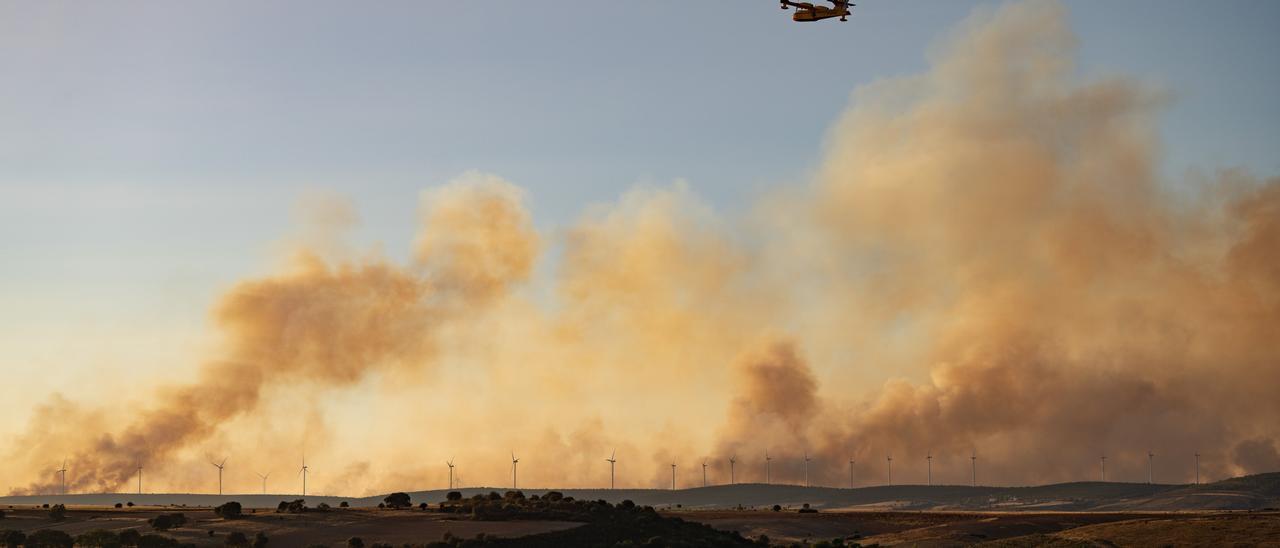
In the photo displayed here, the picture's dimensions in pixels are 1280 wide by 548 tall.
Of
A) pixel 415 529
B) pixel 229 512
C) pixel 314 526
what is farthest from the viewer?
pixel 229 512

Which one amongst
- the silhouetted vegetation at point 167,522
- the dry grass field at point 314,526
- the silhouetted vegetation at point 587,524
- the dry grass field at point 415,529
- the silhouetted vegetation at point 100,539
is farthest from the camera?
the silhouetted vegetation at point 167,522

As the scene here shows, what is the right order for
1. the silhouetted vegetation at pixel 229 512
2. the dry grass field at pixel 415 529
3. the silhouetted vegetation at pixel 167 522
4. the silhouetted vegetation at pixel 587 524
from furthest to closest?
the silhouetted vegetation at pixel 229 512
the silhouetted vegetation at pixel 167 522
the dry grass field at pixel 415 529
the silhouetted vegetation at pixel 587 524

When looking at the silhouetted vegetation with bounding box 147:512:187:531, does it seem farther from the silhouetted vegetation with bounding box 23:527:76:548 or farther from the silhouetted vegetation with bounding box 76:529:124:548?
the silhouetted vegetation with bounding box 23:527:76:548

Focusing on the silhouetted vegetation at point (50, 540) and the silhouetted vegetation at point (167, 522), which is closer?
the silhouetted vegetation at point (50, 540)

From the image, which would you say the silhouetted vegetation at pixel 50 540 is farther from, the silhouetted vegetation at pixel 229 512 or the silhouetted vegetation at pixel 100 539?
the silhouetted vegetation at pixel 229 512

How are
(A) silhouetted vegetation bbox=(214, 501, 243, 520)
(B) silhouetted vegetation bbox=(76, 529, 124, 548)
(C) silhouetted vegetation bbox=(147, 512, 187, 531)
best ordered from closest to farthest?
(B) silhouetted vegetation bbox=(76, 529, 124, 548) < (C) silhouetted vegetation bbox=(147, 512, 187, 531) < (A) silhouetted vegetation bbox=(214, 501, 243, 520)

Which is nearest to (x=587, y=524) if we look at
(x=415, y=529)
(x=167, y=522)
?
(x=415, y=529)

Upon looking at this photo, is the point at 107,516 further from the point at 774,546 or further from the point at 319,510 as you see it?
the point at 774,546

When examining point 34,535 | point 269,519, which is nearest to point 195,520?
point 269,519

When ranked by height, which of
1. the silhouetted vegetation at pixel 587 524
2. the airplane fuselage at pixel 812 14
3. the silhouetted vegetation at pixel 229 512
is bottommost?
the silhouetted vegetation at pixel 587 524

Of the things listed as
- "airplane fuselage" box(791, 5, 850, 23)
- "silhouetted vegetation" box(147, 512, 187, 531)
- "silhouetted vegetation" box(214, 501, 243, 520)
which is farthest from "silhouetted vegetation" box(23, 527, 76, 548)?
"airplane fuselage" box(791, 5, 850, 23)

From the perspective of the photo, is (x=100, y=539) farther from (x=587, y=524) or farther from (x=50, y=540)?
(x=587, y=524)

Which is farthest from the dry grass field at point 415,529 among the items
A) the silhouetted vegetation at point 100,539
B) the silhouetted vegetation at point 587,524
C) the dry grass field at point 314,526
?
the silhouetted vegetation at point 100,539

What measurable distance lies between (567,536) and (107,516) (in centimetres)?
7248
